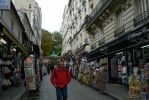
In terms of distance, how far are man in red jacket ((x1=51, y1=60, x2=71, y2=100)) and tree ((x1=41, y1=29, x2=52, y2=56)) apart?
8414 centimetres

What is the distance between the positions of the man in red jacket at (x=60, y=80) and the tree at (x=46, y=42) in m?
84.1

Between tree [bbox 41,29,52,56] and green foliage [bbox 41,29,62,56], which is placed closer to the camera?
tree [bbox 41,29,52,56]

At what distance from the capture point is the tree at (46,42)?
327ft

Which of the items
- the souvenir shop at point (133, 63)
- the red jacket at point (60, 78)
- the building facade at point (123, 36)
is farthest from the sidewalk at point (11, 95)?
the building facade at point (123, 36)

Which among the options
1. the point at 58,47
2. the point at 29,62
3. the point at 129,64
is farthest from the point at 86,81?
the point at 58,47

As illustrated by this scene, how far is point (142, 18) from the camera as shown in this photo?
18.3 meters

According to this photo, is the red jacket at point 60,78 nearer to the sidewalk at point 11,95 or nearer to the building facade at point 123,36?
the sidewalk at point 11,95

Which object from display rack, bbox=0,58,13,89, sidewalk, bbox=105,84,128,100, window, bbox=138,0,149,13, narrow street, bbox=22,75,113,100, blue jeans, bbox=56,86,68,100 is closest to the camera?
blue jeans, bbox=56,86,68,100

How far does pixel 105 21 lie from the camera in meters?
28.5

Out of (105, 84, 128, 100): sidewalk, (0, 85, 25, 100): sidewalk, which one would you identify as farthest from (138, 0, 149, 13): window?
(0, 85, 25, 100): sidewalk

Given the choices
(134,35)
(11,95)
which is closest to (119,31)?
A: (134,35)

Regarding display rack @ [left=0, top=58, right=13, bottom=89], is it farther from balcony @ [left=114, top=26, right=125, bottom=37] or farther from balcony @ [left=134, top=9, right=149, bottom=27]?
balcony @ [left=134, top=9, right=149, bottom=27]

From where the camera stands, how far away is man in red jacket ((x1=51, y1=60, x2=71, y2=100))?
11.5m

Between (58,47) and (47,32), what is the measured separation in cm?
616
